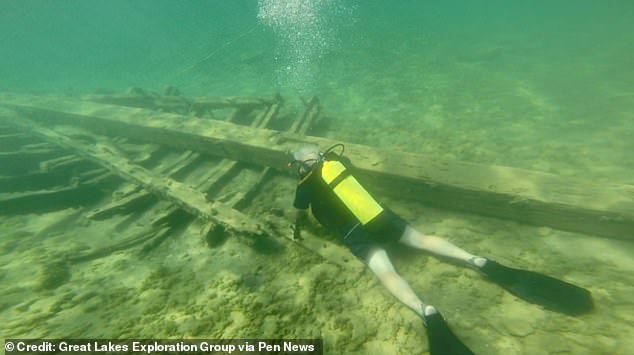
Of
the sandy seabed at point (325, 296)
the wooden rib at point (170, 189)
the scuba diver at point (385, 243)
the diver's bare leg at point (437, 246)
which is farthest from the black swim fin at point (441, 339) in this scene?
the wooden rib at point (170, 189)

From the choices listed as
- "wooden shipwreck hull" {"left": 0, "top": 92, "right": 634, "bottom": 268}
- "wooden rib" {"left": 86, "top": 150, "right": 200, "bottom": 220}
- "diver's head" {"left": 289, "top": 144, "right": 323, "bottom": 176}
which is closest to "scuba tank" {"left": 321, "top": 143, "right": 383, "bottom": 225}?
"diver's head" {"left": 289, "top": 144, "right": 323, "bottom": 176}

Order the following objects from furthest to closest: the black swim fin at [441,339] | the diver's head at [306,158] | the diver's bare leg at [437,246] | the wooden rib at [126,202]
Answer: the wooden rib at [126,202], the diver's head at [306,158], the diver's bare leg at [437,246], the black swim fin at [441,339]

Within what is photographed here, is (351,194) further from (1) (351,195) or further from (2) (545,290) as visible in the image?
(2) (545,290)

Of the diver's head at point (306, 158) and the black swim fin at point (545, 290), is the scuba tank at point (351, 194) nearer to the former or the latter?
the diver's head at point (306, 158)

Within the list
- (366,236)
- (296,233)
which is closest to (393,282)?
(366,236)

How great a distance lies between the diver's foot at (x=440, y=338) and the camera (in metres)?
2.56

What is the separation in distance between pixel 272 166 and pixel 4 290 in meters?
3.61

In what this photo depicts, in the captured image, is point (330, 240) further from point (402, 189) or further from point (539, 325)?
point (539, 325)

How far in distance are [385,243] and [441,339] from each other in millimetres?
1434

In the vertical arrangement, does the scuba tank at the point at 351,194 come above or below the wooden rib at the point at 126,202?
below

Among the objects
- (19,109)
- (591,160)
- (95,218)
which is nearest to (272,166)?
(95,218)

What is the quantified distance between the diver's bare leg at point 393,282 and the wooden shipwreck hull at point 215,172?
1.20 feet

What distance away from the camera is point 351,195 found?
3477 millimetres

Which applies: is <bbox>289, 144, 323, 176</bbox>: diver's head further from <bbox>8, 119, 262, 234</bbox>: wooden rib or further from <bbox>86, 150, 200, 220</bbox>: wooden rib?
<bbox>86, 150, 200, 220</bbox>: wooden rib
